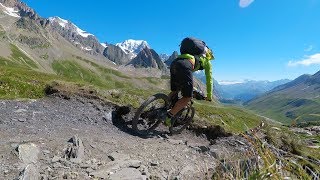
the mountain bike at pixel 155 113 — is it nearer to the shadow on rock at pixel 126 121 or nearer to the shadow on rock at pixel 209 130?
the shadow on rock at pixel 126 121

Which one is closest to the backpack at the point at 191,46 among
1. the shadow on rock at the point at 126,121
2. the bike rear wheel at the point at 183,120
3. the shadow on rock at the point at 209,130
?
the bike rear wheel at the point at 183,120

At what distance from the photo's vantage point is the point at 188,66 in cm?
1422

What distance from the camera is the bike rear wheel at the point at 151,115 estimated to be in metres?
15.1

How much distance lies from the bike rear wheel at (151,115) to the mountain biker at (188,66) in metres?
0.49

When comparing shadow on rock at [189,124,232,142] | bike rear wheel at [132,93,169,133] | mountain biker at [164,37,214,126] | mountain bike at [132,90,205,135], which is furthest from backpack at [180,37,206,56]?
shadow on rock at [189,124,232,142]

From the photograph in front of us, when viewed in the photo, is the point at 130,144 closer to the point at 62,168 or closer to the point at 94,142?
the point at 94,142

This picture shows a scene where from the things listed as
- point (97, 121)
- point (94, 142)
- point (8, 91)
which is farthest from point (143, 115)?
point (8, 91)

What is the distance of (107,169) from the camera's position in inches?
370

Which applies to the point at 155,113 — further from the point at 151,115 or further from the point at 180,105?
the point at 180,105

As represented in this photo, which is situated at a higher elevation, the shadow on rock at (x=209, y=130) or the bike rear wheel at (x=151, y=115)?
the bike rear wheel at (x=151, y=115)

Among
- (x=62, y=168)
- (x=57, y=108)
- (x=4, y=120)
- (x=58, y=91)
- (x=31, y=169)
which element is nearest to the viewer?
(x=31, y=169)

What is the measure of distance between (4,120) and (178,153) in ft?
20.7

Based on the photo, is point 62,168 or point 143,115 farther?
point 143,115

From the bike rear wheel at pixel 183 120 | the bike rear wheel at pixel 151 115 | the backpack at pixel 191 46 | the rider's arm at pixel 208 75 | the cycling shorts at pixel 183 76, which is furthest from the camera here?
the bike rear wheel at pixel 183 120
